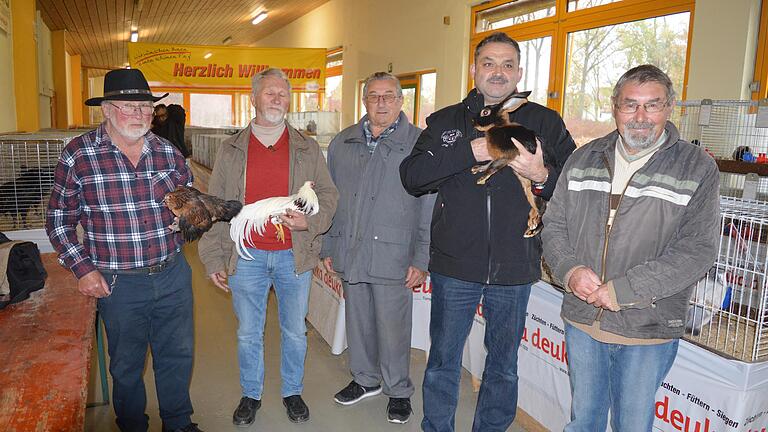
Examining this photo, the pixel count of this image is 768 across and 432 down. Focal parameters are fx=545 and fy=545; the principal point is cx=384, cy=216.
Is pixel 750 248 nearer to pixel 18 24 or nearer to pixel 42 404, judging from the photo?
pixel 42 404

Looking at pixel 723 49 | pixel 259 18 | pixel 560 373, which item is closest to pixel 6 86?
pixel 560 373

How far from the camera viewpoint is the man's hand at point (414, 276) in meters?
2.74

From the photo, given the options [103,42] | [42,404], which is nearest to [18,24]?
[42,404]

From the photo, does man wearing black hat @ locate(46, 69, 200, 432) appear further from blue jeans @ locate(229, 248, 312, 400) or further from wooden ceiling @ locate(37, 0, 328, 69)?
wooden ceiling @ locate(37, 0, 328, 69)

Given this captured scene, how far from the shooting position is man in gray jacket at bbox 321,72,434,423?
267 cm

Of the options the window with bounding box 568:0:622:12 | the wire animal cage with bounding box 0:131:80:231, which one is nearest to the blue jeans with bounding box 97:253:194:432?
the wire animal cage with bounding box 0:131:80:231

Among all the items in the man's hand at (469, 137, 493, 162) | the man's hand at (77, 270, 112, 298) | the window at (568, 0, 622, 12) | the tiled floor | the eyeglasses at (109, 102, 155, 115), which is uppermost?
the window at (568, 0, 622, 12)

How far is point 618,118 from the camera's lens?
5.70 ft

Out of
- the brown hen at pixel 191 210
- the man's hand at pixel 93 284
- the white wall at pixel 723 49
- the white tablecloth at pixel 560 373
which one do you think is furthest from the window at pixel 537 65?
the man's hand at pixel 93 284

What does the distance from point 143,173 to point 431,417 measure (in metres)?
1.56

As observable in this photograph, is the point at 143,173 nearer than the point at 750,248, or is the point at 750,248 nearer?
the point at 750,248

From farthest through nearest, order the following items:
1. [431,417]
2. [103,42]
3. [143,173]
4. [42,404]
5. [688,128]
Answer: [103,42] → [688,128] → [431,417] → [143,173] → [42,404]

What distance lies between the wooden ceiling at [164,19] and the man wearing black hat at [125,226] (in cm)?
1112

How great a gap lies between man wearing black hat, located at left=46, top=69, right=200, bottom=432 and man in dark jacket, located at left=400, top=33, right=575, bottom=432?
1034mm
